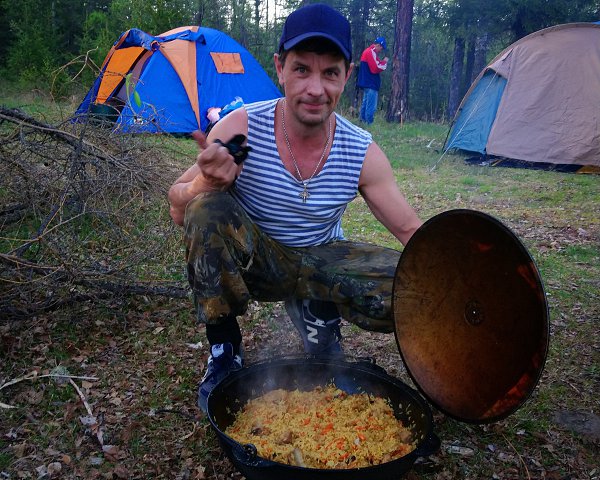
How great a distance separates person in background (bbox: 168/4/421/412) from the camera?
227cm

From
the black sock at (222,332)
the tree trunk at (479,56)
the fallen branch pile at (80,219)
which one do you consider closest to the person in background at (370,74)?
the fallen branch pile at (80,219)

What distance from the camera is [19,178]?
381 cm

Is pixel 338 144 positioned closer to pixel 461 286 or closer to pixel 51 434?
pixel 461 286

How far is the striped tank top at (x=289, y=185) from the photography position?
2.55 metres

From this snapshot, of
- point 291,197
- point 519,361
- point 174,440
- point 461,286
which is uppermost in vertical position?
point 291,197

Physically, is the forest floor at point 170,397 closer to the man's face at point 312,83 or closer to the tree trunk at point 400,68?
the man's face at point 312,83

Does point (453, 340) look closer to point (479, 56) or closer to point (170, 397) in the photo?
point (170, 397)

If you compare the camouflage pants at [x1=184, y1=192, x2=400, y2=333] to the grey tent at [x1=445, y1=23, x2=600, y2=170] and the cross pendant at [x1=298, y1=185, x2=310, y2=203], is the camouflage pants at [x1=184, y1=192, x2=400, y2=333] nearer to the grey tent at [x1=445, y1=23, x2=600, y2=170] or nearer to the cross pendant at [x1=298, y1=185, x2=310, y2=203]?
the cross pendant at [x1=298, y1=185, x2=310, y2=203]

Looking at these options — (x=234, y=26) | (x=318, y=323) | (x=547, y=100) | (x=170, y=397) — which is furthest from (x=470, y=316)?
(x=234, y=26)

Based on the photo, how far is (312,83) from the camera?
2.38 meters

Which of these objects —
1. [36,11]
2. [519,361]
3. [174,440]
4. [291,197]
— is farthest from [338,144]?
[36,11]

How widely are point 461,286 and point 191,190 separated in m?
1.23

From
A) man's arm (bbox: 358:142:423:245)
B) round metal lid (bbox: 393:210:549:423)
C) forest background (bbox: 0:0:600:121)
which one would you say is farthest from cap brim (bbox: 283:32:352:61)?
forest background (bbox: 0:0:600:121)

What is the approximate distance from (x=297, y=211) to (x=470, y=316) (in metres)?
1.01
